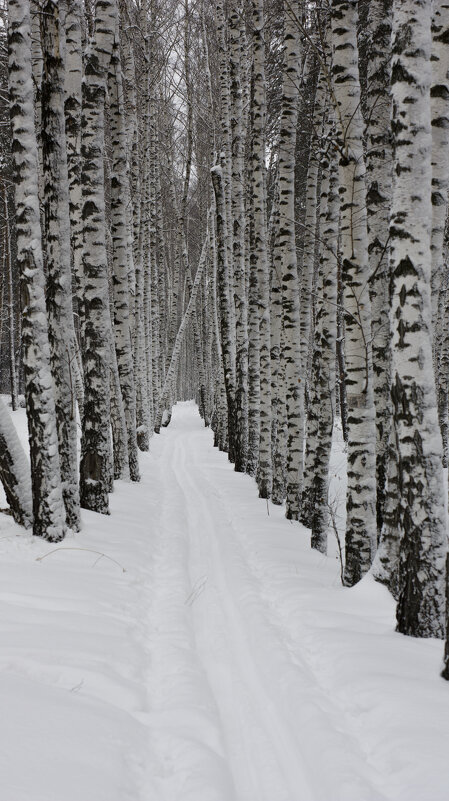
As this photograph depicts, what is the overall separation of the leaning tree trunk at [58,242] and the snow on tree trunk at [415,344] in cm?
371

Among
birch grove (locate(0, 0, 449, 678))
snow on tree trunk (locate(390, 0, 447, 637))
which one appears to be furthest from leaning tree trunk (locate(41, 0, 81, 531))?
snow on tree trunk (locate(390, 0, 447, 637))

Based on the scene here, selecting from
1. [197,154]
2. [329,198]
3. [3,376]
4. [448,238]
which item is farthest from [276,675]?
[3,376]

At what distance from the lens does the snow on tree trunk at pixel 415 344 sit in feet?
12.1

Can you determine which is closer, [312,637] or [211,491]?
[312,637]

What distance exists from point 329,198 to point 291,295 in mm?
1738

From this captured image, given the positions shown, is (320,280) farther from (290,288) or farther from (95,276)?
→ (95,276)

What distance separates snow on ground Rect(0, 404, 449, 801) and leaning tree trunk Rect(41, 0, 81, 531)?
1009 mm

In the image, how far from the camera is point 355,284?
5180mm

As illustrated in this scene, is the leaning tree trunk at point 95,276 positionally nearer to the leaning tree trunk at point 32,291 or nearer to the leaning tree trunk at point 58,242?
the leaning tree trunk at point 58,242

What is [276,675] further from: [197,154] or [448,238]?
[197,154]

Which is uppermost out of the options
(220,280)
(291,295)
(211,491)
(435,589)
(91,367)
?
(220,280)

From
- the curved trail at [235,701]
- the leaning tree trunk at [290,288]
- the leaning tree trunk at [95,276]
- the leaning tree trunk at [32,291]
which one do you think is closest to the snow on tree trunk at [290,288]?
the leaning tree trunk at [290,288]

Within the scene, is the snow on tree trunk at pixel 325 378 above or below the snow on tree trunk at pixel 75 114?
below

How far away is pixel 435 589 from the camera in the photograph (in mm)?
3664
